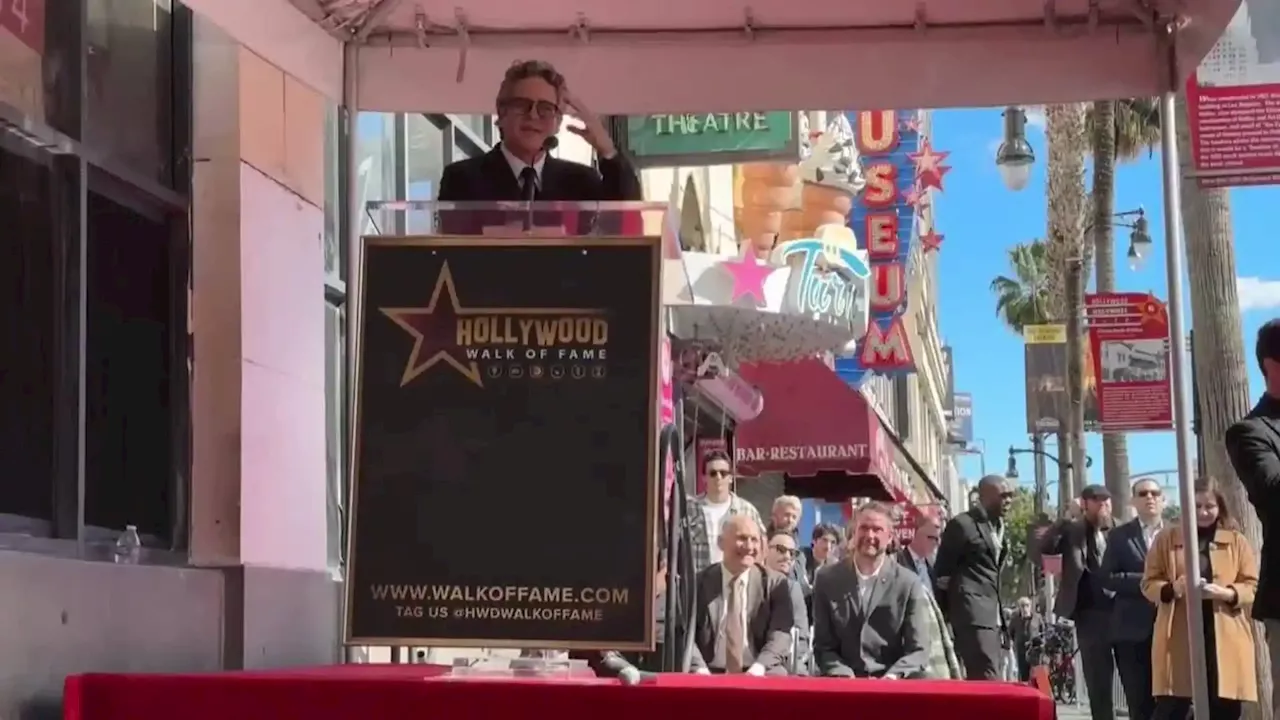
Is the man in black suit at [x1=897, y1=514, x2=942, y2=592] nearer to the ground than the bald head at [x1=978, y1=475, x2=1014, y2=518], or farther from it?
nearer to the ground

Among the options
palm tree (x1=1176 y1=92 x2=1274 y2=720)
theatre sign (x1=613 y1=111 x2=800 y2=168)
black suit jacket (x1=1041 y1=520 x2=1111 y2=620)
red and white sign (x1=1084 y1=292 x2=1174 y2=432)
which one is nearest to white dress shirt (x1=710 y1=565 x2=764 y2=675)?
black suit jacket (x1=1041 y1=520 x2=1111 y2=620)

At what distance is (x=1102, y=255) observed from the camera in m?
28.0

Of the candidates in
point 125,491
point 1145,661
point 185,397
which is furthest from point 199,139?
point 1145,661

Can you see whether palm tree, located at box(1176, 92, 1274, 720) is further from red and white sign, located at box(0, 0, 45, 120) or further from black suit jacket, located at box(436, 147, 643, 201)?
red and white sign, located at box(0, 0, 45, 120)

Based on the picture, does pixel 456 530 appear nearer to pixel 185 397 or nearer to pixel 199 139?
pixel 185 397

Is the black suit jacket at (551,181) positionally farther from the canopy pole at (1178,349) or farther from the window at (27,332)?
the canopy pole at (1178,349)

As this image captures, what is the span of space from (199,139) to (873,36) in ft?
8.71

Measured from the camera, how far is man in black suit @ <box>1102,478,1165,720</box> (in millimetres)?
10297

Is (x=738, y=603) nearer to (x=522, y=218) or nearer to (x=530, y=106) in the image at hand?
(x=530, y=106)

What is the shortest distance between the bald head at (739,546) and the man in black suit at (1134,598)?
11.5 feet

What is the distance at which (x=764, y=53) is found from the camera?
19.4 feet

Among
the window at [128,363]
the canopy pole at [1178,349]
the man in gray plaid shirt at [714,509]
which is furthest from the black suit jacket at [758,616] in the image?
the window at [128,363]

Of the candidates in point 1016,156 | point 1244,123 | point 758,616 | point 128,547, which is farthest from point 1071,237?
point 128,547

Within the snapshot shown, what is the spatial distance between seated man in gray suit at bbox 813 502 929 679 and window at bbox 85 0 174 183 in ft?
13.9
